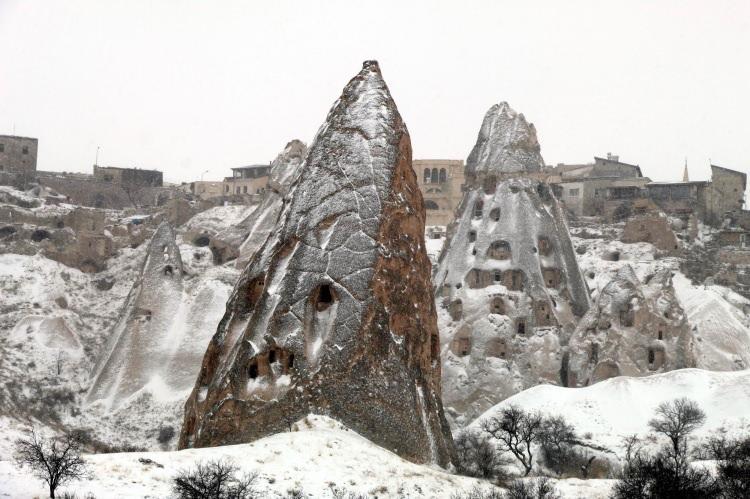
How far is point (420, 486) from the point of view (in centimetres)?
3753

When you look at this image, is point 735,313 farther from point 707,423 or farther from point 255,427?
point 255,427

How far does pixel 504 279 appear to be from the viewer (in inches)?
3356

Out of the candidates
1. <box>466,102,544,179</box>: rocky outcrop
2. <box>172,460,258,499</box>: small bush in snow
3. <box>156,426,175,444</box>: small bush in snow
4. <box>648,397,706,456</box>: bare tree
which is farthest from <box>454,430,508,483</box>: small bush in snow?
<box>466,102,544,179</box>: rocky outcrop

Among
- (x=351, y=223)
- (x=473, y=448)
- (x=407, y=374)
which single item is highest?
(x=351, y=223)

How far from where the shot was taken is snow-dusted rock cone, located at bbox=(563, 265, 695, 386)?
246 ft

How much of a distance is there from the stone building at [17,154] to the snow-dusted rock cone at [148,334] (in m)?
30.7

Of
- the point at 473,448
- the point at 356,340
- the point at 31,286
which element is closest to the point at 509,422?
the point at 473,448

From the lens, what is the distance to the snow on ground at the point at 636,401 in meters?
57.1

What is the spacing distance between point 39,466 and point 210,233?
68256 millimetres

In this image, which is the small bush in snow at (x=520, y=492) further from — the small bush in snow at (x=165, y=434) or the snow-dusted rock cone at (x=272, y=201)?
the snow-dusted rock cone at (x=272, y=201)

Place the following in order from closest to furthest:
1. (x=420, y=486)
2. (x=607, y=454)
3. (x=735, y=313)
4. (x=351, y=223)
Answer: (x=420, y=486) → (x=351, y=223) → (x=607, y=454) → (x=735, y=313)

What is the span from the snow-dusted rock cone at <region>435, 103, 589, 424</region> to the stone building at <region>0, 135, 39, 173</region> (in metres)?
43.6

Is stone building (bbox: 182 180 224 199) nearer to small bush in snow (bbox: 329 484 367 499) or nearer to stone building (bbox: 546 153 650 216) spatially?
stone building (bbox: 546 153 650 216)

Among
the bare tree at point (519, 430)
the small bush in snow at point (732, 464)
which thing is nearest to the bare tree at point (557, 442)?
the bare tree at point (519, 430)
